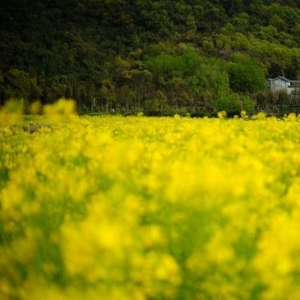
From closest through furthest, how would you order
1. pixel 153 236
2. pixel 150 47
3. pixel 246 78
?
pixel 153 236 → pixel 246 78 → pixel 150 47

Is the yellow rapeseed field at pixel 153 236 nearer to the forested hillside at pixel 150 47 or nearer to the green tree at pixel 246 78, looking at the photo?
the forested hillside at pixel 150 47

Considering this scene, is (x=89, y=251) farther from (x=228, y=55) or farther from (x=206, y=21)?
(x=206, y=21)

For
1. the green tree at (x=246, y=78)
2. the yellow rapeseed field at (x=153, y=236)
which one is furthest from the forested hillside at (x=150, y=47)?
the yellow rapeseed field at (x=153, y=236)

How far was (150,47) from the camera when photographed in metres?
82.2

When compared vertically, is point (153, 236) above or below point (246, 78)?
below

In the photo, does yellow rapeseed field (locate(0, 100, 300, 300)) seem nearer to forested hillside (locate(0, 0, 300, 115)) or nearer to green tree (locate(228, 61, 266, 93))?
forested hillside (locate(0, 0, 300, 115))

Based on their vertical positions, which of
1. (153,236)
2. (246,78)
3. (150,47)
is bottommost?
(153,236)

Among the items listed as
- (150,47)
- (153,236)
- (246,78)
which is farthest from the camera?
(150,47)

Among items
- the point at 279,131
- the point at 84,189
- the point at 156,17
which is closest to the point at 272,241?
the point at 84,189

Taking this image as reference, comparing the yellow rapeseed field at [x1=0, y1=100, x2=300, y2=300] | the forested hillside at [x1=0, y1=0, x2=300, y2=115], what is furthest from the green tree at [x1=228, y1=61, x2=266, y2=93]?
the yellow rapeseed field at [x1=0, y1=100, x2=300, y2=300]

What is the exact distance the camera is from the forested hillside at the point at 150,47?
57625 millimetres

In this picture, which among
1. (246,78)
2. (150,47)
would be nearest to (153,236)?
(246,78)

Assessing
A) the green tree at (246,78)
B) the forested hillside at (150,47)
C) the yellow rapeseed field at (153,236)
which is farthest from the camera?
the green tree at (246,78)

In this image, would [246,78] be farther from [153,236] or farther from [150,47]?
[153,236]
